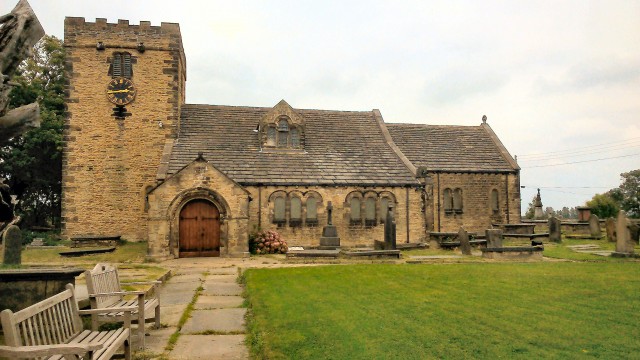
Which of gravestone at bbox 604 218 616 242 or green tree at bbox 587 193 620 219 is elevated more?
green tree at bbox 587 193 620 219

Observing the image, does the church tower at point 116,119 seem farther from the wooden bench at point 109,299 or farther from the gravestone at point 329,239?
the wooden bench at point 109,299

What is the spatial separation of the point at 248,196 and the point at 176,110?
824 cm

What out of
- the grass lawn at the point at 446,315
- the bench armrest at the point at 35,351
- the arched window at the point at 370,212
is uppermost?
the arched window at the point at 370,212

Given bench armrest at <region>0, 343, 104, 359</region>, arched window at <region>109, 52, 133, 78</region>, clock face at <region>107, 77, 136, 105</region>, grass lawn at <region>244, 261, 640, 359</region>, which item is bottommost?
grass lawn at <region>244, 261, 640, 359</region>

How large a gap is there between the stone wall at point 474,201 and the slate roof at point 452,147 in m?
0.55

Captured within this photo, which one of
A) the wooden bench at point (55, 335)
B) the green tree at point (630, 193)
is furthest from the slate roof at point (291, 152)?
the green tree at point (630, 193)

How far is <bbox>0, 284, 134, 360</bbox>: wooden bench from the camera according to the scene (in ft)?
13.6

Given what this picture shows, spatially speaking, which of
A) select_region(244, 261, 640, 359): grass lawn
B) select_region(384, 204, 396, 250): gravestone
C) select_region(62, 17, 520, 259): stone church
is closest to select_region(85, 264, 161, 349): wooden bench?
select_region(244, 261, 640, 359): grass lawn

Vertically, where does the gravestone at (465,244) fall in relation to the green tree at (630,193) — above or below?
below

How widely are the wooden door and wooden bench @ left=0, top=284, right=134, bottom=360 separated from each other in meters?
16.1

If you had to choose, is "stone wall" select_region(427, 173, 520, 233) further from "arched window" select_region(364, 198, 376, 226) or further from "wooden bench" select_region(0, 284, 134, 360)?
"wooden bench" select_region(0, 284, 134, 360)

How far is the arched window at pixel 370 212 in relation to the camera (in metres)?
27.0

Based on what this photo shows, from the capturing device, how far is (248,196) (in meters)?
22.6

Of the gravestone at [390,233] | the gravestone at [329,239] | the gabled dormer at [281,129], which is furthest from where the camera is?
the gabled dormer at [281,129]
